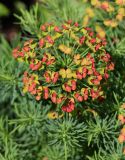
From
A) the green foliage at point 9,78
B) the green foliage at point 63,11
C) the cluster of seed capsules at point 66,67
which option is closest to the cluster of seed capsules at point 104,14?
the green foliage at point 63,11

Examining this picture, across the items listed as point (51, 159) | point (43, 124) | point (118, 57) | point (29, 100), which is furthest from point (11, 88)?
point (118, 57)

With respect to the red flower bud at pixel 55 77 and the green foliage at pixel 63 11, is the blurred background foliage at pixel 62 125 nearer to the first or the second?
the green foliage at pixel 63 11

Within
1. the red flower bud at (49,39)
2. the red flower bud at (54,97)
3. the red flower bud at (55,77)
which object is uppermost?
the red flower bud at (49,39)

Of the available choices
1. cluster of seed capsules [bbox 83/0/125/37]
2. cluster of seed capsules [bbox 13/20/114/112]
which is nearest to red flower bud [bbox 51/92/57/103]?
cluster of seed capsules [bbox 13/20/114/112]

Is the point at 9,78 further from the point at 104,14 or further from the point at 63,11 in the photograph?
the point at 104,14

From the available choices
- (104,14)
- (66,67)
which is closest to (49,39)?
(66,67)
